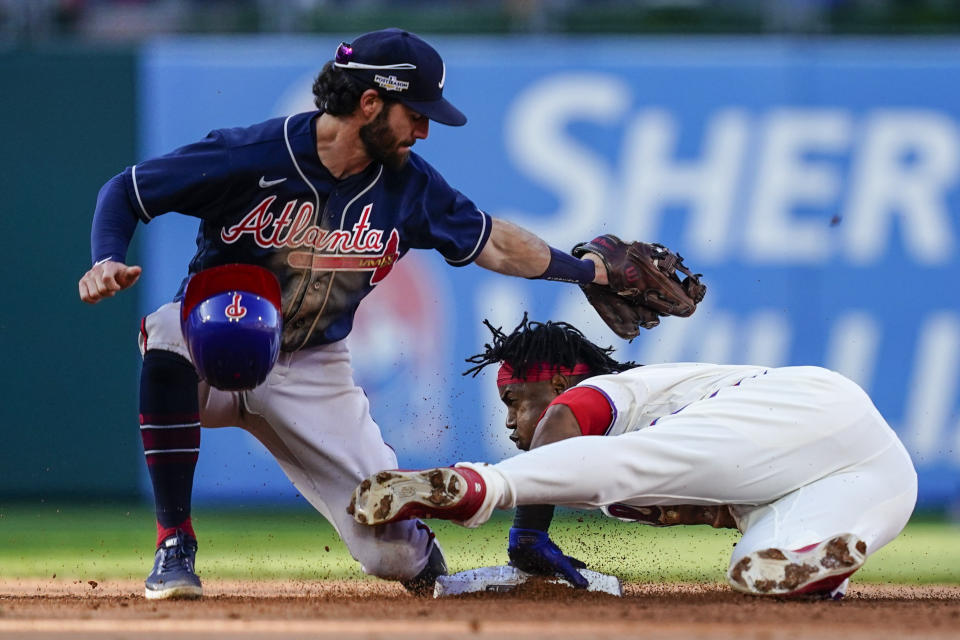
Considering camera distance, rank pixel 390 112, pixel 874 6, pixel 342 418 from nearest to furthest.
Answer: pixel 390 112
pixel 342 418
pixel 874 6

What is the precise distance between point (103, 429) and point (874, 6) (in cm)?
564

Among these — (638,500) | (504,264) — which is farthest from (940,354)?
(638,500)

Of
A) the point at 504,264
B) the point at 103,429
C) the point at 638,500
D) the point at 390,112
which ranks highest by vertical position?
the point at 390,112

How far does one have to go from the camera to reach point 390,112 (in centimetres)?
418

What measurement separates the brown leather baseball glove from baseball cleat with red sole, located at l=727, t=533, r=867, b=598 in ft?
3.86

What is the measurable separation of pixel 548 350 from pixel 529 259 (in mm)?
379

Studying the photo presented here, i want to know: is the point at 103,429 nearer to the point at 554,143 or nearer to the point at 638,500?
the point at 554,143

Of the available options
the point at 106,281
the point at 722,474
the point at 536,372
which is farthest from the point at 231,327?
the point at 722,474

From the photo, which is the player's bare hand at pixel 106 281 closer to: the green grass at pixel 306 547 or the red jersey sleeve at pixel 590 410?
the red jersey sleeve at pixel 590 410

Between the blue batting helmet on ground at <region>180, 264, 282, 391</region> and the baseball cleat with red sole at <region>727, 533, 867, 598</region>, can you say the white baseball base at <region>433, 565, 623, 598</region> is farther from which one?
the blue batting helmet on ground at <region>180, 264, 282, 391</region>

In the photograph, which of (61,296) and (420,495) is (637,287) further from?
(61,296)

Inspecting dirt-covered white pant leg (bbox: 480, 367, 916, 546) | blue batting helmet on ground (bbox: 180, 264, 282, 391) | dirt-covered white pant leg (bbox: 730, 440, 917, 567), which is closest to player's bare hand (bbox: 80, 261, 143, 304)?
blue batting helmet on ground (bbox: 180, 264, 282, 391)

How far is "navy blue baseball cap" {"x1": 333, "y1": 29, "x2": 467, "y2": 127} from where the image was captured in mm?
4145

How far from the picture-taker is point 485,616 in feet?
11.1
